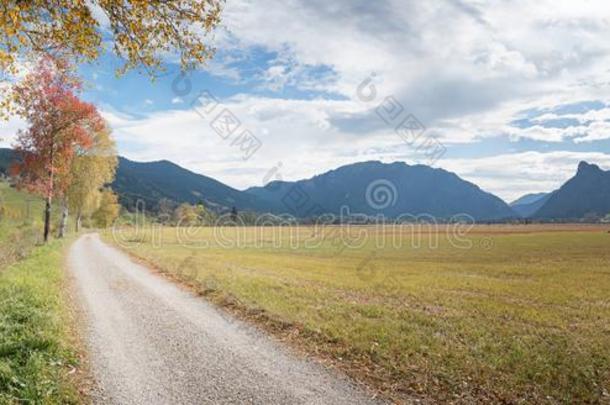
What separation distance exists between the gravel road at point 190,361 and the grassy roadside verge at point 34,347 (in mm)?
741

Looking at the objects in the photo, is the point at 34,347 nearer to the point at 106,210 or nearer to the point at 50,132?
the point at 50,132

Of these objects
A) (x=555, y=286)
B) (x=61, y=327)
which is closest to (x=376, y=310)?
(x=61, y=327)

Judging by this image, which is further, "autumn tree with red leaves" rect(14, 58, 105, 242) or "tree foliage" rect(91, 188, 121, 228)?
"tree foliage" rect(91, 188, 121, 228)

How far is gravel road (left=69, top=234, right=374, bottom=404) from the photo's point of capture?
9.22 m

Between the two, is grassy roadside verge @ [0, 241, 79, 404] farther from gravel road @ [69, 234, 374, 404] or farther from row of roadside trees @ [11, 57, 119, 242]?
row of roadside trees @ [11, 57, 119, 242]

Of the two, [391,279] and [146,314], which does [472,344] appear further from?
[391,279]

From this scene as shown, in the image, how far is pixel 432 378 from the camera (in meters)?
10.8

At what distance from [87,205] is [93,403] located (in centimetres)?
7010

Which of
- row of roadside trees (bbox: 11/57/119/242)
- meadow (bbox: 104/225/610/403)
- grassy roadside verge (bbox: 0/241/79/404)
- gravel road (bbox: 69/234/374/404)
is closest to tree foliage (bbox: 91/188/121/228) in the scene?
row of roadside trees (bbox: 11/57/119/242)

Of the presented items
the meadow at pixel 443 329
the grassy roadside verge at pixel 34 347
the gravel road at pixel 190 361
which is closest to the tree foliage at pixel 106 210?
the meadow at pixel 443 329

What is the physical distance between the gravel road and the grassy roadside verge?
74cm

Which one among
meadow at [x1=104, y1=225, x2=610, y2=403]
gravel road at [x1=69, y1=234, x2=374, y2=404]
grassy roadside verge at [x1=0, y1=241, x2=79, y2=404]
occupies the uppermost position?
grassy roadside verge at [x1=0, y1=241, x2=79, y2=404]

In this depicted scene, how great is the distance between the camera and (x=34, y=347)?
1101 cm

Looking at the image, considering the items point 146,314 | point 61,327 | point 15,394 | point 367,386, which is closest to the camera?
point 15,394
